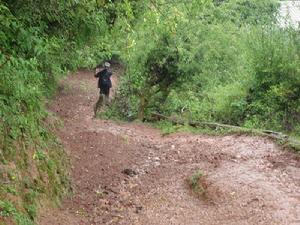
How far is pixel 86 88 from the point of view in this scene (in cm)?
2353

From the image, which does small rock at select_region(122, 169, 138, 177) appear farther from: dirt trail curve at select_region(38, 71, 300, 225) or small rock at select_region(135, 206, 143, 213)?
small rock at select_region(135, 206, 143, 213)

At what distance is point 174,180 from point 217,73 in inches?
356

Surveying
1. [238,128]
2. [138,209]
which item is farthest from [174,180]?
[238,128]

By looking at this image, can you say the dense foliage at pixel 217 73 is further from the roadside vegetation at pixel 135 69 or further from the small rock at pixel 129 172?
the small rock at pixel 129 172

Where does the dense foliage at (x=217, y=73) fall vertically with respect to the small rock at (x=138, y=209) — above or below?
above

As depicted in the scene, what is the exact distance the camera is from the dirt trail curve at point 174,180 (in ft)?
23.6

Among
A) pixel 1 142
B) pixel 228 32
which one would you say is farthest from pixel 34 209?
pixel 228 32

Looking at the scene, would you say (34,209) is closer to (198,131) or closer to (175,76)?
(198,131)

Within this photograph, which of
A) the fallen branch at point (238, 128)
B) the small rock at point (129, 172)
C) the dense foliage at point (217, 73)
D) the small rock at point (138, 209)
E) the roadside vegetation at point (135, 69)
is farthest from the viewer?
the dense foliage at point (217, 73)

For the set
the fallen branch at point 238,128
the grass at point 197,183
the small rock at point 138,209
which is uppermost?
the fallen branch at point 238,128

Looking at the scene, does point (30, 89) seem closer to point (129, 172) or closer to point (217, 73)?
point (129, 172)

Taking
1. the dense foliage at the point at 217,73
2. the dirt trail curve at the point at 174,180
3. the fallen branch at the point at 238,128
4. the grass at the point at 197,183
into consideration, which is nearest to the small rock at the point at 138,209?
the dirt trail curve at the point at 174,180

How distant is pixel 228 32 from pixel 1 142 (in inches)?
536

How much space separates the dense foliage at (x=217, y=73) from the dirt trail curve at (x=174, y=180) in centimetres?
202
